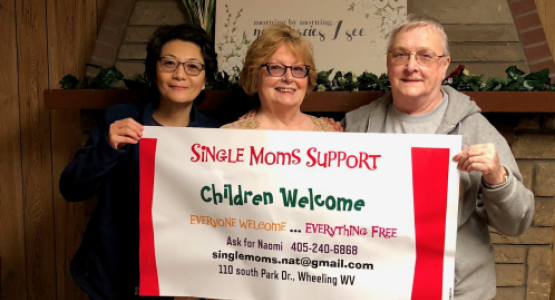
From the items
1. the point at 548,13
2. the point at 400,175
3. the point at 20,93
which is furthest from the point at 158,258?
the point at 548,13

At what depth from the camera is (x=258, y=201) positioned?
1302mm

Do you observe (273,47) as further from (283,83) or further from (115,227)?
(115,227)

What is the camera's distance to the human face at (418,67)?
1.30 metres

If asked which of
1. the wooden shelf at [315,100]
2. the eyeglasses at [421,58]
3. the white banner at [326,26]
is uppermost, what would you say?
the white banner at [326,26]

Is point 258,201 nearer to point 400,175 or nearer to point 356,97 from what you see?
point 400,175

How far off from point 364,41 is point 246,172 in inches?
44.8

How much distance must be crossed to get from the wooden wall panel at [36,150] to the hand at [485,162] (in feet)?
7.66

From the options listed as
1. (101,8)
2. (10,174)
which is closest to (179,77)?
(101,8)

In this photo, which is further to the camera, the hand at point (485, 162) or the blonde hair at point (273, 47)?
the blonde hair at point (273, 47)

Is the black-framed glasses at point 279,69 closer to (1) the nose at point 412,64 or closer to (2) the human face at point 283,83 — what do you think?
(2) the human face at point 283,83

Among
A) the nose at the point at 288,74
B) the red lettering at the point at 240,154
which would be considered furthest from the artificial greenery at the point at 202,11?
the red lettering at the point at 240,154

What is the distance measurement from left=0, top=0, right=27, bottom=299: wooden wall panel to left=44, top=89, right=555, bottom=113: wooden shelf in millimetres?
727

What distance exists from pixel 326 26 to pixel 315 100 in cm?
49

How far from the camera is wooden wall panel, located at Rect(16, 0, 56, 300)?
250cm
